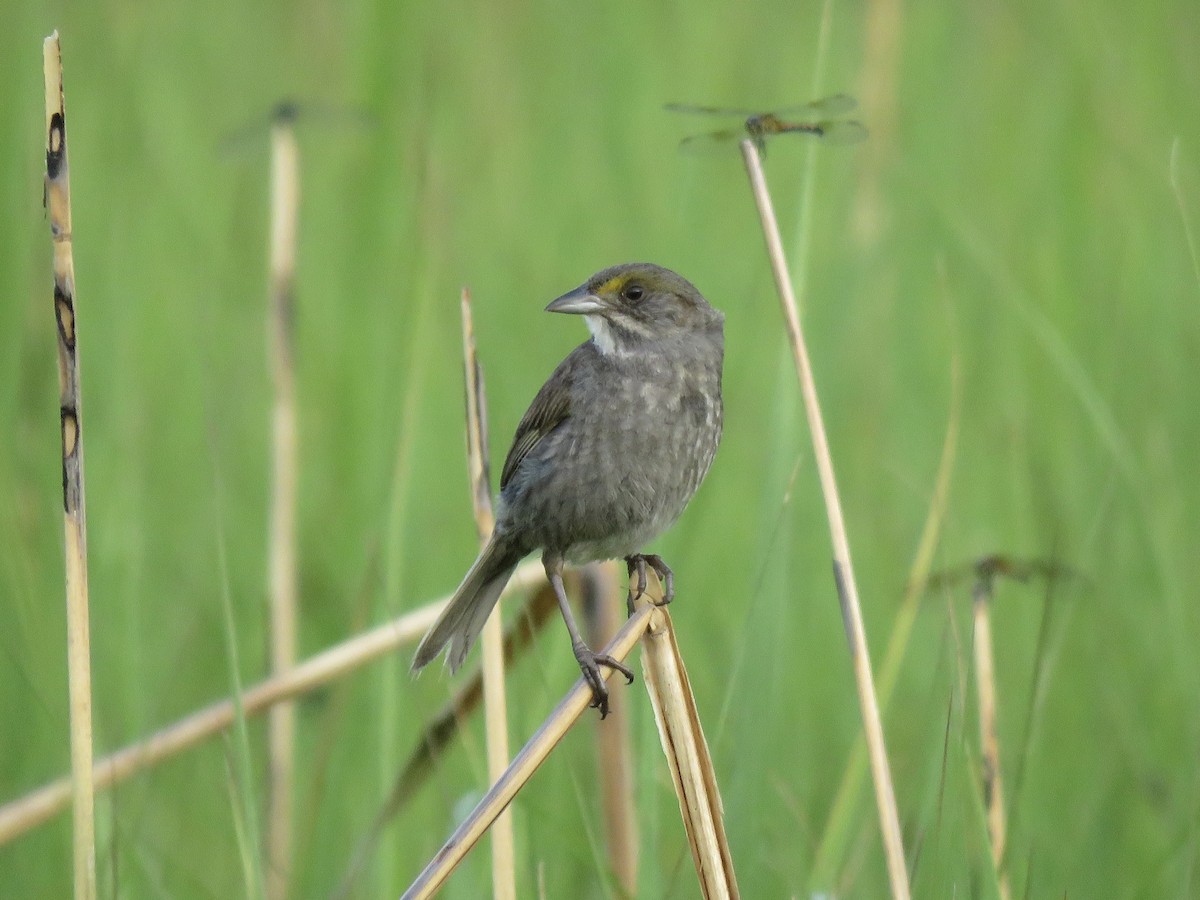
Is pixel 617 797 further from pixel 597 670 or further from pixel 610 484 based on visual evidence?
pixel 610 484

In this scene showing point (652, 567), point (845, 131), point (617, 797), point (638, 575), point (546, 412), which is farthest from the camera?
point (546, 412)

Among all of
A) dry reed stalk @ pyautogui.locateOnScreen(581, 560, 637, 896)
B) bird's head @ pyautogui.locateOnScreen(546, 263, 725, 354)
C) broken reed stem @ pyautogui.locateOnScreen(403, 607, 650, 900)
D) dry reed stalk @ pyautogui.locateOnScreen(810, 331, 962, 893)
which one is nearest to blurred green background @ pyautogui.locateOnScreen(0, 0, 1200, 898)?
dry reed stalk @ pyautogui.locateOnScreen(810, 331, 962, 893)

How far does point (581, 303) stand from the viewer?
3.08 meters

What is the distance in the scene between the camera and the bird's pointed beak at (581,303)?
302 cm

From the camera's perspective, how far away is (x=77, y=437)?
1923mm

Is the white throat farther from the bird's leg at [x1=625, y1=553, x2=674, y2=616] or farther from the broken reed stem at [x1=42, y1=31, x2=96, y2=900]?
the broken reed stem at [x1=42, y1=31, x2=96, y2=900]

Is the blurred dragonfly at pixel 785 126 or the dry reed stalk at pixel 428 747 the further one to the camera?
the dry reed stalk at pixel 428 747

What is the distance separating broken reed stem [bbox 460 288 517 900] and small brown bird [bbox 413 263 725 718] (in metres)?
0.45

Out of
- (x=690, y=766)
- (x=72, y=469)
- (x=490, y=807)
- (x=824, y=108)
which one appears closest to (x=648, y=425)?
(x=824, y=108)

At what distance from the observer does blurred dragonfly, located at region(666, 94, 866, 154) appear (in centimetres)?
224

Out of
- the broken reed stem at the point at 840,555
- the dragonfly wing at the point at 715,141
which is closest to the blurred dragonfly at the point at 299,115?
the dragonfly wing at the point at 715,141

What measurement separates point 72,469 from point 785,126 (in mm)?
1139

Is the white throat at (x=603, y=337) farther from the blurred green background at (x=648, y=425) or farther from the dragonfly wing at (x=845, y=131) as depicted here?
the dragonfly wing at (x=845, y=131)

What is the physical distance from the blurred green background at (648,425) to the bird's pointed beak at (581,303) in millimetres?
273
